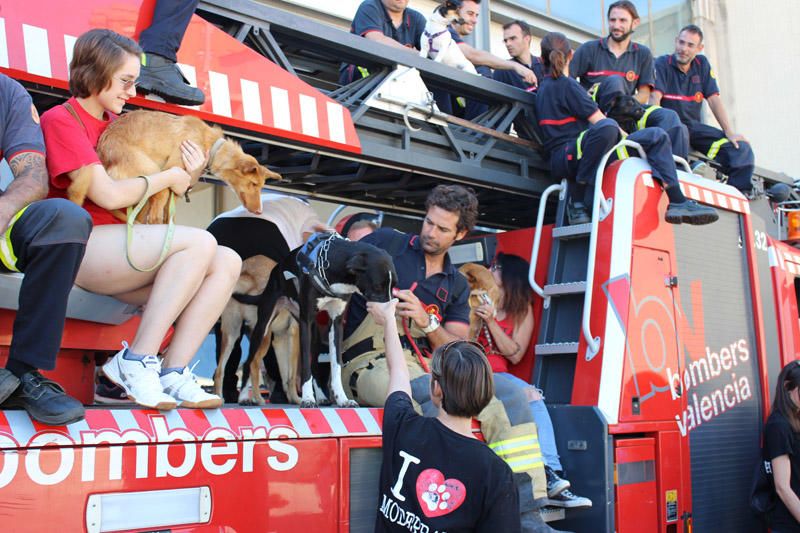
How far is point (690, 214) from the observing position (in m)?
4.57

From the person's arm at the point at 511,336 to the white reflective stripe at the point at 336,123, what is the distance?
1.23 meters

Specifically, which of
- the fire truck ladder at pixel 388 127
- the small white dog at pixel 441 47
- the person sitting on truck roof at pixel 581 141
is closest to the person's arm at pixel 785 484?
the person sitting on truck roof at pixel 581 141

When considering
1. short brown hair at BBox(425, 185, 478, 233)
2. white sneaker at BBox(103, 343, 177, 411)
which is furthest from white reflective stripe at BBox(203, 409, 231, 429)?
short brown hair at BBox(425, 185, 478, 233)

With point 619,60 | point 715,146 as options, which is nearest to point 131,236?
point 619,60

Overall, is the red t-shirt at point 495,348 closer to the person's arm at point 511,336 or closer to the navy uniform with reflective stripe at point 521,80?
the person's arm at point 511,336

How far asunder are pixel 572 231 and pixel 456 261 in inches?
32.0

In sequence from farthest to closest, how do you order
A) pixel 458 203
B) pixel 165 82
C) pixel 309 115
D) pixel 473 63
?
pixel 473 63
pixel 458 203
pixel 309 115
pixel 165 82

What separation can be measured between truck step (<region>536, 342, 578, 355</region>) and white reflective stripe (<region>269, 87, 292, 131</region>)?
5.64ft

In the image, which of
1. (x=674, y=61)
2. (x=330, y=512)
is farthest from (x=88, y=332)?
(x=674, y=61)

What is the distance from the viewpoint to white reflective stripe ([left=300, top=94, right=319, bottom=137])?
12.0 feet

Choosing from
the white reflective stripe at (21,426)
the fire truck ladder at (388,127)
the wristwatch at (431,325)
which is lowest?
the white reflective stripe at (21,426)

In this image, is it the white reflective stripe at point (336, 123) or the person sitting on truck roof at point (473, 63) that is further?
the person sitting on truck roof at point (473, 63)

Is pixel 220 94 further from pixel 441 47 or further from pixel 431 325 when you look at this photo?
pixel 441 47

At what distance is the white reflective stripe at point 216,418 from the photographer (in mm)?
2689
